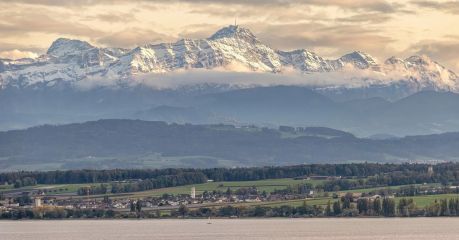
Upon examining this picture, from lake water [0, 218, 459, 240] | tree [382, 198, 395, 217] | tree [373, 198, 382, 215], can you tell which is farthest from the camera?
tree [382, 198, 395, 217]

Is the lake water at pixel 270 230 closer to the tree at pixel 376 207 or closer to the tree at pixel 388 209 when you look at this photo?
the tree at pixel 388 209

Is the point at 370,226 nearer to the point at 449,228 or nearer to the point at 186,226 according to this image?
the point at 449,228

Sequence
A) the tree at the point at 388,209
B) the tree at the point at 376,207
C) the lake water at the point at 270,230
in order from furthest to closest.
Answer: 1. the tree at the point at 388,209
2. the tree at the point at 376,207
3. the lake water at the point at 270,230

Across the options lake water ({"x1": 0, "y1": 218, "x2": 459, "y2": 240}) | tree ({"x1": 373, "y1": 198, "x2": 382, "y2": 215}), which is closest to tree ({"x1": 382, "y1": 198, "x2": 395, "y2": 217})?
tree ({"x1": 373, "y1": 198, "x2": 382, "y2": 215})

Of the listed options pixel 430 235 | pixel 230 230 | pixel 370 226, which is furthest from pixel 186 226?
pixel 430 235

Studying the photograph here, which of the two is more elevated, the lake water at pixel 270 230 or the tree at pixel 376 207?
the tree at pixel 376 207

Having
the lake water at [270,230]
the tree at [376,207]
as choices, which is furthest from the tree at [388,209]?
the lake water at [270,230]

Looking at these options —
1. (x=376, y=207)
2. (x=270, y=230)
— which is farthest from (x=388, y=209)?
(x=270, y=230)

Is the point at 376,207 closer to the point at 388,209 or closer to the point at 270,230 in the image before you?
the point at 388,209

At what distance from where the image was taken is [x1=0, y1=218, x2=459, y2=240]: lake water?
169 metres

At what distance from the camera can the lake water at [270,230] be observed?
554 ft

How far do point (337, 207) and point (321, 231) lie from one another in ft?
71.6

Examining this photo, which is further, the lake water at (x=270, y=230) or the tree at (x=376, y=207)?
the tree at (x=376, y=207)

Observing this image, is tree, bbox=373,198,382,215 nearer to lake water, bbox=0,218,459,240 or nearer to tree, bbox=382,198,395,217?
tree, bbox=382,198,395,217
